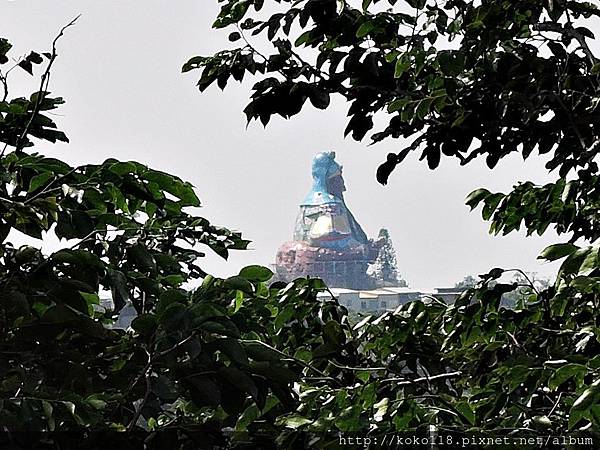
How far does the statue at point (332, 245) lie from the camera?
14.8 feet

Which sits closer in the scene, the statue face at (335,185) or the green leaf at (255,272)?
the green leaf at (255,272)

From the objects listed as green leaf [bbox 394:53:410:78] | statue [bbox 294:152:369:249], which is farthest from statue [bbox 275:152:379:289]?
green leaf [bbox 394:53:410:78]

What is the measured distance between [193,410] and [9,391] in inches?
8.6

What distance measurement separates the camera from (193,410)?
1.04 m

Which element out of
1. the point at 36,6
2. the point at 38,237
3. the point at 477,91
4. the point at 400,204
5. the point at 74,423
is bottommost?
the point at 74,423

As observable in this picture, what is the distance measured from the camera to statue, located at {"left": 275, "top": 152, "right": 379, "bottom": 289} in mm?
4516

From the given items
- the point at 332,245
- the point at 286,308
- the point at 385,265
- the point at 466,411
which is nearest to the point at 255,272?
the point at 466,411

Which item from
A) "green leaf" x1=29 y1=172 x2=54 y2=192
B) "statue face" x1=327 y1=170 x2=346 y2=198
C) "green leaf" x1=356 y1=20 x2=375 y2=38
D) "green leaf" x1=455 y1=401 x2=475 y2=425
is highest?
"statue face" x1=327 y1=170 x2=346 y2=198

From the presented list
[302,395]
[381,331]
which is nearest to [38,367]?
[302,395]

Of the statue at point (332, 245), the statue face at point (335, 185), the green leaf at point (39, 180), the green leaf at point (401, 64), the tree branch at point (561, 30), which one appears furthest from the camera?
the statue face at point (335, 185)

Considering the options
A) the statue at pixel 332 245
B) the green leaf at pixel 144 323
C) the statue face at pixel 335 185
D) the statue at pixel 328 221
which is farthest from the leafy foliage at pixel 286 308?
the statue face at pixel 335 185

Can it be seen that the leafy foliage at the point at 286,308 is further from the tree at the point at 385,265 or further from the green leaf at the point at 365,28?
the tree at the point at 385,265

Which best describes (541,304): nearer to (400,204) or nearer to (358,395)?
(358,395)

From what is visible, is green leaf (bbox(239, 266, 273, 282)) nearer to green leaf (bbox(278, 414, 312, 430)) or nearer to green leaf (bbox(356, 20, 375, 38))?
green leaf (bbox(278, 414, 312, 430))
